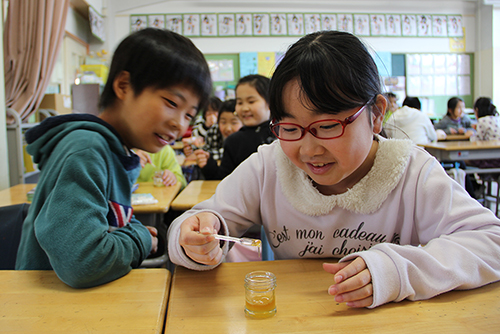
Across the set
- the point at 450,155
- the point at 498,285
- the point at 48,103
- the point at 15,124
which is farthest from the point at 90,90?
the point at 498,285

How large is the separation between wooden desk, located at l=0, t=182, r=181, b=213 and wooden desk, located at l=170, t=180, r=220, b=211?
0.14 ft

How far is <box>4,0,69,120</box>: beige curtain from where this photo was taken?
313 cm

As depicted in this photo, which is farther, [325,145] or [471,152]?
[471,152]

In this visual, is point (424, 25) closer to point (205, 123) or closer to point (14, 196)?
point (205, 123)

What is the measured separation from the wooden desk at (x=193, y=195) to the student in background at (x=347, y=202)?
2.55 feet

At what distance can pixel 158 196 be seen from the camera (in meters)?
1.99

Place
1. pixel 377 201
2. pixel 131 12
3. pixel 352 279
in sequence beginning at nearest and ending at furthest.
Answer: pixel 352 279 < pixel 377 201 < pixel 131 12

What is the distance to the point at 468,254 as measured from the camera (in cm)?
73

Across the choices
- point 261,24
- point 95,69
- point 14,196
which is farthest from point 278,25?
point 14,196

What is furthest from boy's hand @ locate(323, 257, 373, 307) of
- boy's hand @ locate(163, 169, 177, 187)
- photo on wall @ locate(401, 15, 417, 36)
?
photo on wall @ locate(401, 15, 417, 36)

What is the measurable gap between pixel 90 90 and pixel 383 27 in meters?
5.71

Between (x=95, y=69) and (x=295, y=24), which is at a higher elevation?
(x=295, y=24)

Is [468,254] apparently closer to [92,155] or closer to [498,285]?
[498,285]

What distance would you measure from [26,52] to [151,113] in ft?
9.59
